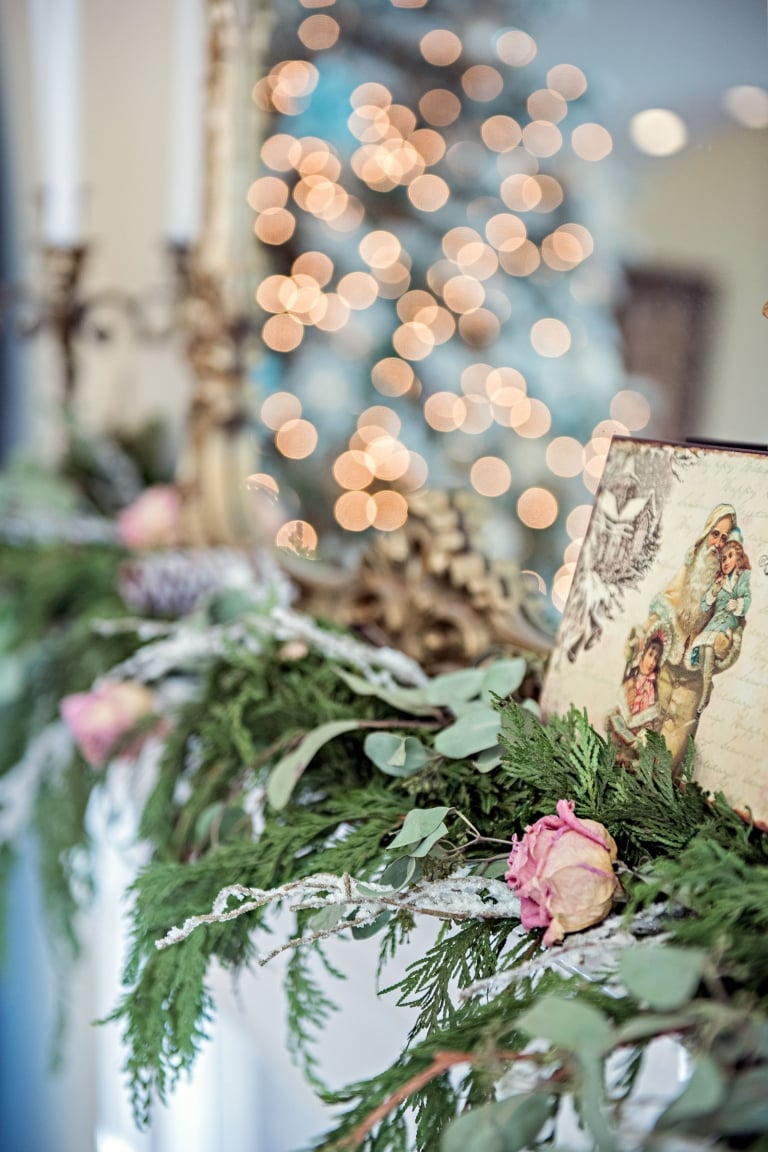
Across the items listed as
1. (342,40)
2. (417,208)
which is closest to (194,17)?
(342,40)

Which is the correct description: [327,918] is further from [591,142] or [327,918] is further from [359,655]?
[591,142]

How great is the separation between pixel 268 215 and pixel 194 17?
326 millimetres

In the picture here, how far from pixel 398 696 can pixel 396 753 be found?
74 millimetres

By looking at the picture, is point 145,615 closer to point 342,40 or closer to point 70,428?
point 70,428

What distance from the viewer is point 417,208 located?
0.98 m

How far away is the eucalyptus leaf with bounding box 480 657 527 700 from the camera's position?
58cm

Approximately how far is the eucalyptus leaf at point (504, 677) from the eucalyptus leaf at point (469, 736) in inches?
1.3

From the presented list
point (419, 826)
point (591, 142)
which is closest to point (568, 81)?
point (591, 142)

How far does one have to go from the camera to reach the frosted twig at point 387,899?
0.43 m

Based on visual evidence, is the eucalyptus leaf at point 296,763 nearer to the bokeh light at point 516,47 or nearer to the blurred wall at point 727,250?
the blurred wall at point 727,250

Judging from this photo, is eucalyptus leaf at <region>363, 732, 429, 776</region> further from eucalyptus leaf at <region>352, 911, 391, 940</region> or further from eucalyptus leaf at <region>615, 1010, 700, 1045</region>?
eucalyptus leaf at <region>615, 1010, 700, 1045</region>

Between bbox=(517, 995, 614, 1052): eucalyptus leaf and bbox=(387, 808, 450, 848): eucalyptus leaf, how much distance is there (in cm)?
13

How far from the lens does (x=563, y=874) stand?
1.33 feet

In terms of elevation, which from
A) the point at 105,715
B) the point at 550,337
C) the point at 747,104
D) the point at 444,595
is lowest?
the point at 105,715
